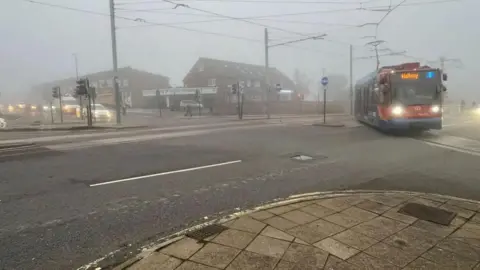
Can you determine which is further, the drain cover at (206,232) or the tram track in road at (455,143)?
the tram track in road at (455,143)

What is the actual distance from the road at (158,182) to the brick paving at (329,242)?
706mm

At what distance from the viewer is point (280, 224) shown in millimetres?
4398

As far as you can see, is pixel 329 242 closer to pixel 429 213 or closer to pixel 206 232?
pixel 206 232

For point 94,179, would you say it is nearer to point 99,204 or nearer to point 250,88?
point 99,204

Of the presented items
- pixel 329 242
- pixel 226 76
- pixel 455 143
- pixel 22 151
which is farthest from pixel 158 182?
pixel 226 76

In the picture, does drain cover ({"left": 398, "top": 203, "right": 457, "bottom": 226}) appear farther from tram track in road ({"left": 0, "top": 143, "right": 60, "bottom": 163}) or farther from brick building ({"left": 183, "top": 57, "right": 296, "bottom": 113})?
brick building ({"left": 183, "top": 57, "right": 296, "bottom": 113})

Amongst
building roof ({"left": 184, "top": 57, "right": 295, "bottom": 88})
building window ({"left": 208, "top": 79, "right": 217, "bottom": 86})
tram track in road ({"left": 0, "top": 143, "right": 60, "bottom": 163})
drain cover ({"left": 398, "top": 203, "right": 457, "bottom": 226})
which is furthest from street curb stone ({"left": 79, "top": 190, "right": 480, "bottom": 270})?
building window ({"left": 208, "top": 79, "right": 217, "bottom": 86})

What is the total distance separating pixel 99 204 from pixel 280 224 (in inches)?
117

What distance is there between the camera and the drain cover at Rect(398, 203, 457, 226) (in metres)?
4.69

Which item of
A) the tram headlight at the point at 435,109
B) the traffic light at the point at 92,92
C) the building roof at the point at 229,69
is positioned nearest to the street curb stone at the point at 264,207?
the tram headlight at the point at 435,109

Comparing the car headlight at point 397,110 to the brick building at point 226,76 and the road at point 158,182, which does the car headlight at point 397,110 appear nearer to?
the road at point 158,182

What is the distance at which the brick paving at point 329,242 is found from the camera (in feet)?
11.2

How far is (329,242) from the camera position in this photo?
3.89 meters

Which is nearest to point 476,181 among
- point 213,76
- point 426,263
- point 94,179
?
point 426,263
